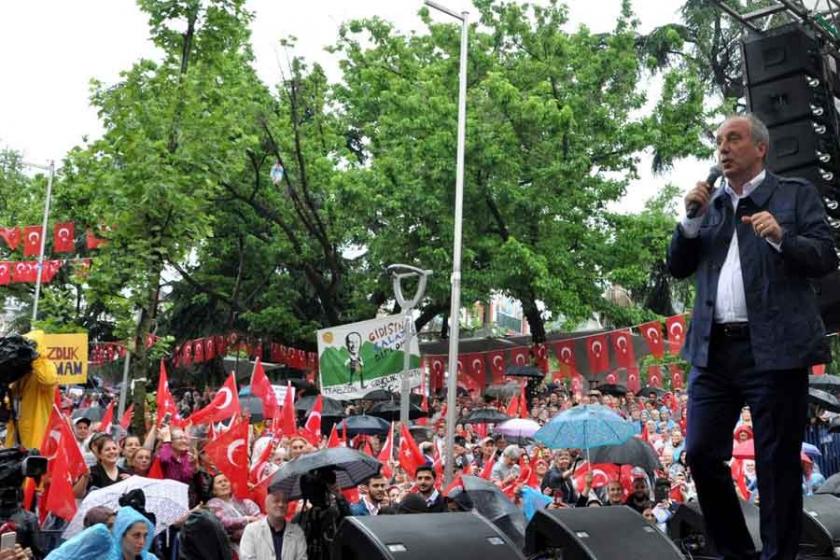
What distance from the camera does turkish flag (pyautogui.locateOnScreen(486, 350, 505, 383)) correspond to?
26578 millimetres

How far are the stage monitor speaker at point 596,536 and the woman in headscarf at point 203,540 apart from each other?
11.5ft

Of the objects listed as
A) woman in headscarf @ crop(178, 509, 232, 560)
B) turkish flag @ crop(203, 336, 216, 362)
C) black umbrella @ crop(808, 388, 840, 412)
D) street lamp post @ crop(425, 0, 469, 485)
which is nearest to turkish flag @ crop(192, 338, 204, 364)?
turkish flag @ crop(203, 336, 216, 362)

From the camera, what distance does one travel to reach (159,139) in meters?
14.3

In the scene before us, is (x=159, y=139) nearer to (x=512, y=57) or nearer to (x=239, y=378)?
(x=512, y=57)

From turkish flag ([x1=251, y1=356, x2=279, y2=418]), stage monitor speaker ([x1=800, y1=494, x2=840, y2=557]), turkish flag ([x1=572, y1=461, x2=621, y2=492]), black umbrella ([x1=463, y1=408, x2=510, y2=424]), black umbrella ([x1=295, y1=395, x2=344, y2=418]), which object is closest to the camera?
stage monitor speaker ([x1=800, y1=494, x2=840, y2=557])

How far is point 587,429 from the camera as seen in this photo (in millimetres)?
11469

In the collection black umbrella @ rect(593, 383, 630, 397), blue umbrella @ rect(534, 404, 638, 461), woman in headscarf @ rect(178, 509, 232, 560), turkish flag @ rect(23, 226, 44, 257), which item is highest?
turkish flag @ rect(23, 226, 44, 257)

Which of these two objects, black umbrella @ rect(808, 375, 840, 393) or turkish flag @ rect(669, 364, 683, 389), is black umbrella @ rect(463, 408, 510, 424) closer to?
black umbrella @ rect(808, 375, 840, 393)

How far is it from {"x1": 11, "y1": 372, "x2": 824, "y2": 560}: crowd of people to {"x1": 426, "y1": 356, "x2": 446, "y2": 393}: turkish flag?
41.7ft

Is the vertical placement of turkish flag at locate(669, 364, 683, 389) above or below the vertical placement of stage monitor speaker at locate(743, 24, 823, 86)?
below

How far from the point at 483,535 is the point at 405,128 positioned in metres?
22.9

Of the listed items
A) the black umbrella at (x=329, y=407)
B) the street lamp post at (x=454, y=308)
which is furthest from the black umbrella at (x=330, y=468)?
the black umbrella at (x=329, y=407)

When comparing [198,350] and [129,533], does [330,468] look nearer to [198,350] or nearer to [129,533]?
[129,533]

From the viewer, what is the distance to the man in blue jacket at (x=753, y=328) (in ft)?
11.5
